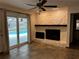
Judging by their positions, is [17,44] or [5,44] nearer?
[5,44]

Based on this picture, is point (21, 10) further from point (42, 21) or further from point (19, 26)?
point (42, 21)

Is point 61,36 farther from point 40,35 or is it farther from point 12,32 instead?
point 12,32

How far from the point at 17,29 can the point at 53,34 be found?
9.33ft

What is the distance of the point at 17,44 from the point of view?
7117 mm

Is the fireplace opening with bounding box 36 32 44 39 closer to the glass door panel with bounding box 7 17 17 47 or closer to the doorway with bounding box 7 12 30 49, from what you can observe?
the doorway with bounding box 7 12 30 49

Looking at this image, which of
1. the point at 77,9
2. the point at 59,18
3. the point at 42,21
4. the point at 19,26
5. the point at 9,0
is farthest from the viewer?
the point at 42,21

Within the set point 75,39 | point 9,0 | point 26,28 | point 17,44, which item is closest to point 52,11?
point 26,28

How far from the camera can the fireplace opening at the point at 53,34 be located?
7951 millimetres

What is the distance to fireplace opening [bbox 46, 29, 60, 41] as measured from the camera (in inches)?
313

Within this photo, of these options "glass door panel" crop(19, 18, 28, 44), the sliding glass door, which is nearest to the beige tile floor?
the sliding glass door

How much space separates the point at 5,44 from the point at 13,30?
5.05ft

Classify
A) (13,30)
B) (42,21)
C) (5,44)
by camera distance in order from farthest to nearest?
(42,21), (13,30), (5,44)

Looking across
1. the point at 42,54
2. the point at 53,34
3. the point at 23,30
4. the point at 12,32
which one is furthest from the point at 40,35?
the point at 42,54

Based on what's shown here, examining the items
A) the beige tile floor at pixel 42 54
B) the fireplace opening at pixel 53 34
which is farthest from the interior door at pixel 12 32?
the fireplace opening at pixel 53 34
